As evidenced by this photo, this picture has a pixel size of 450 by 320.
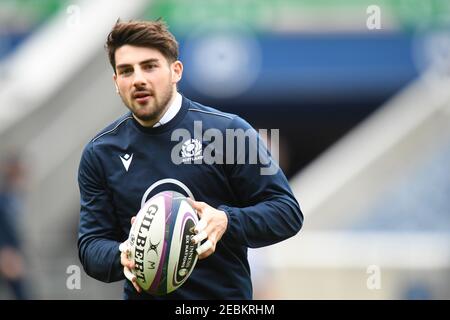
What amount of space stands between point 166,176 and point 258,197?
0.52m

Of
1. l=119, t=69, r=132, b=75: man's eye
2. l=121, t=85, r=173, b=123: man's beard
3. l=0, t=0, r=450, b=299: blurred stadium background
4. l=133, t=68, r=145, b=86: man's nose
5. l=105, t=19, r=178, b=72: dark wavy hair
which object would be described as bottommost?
l=121, t=85, r=173, b=123: man's beard

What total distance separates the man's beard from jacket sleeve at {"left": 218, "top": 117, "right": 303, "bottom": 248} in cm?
39

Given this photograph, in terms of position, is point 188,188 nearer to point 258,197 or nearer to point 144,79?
point 258,197

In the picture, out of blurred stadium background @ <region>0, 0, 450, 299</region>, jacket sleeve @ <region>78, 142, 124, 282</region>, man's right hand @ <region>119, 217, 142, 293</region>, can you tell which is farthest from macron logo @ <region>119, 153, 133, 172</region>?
blurred stadium background @ <region>0, 0, 450, 299</region>

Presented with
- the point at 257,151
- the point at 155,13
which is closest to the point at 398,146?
the point at 155,13

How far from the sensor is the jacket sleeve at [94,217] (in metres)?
5.39

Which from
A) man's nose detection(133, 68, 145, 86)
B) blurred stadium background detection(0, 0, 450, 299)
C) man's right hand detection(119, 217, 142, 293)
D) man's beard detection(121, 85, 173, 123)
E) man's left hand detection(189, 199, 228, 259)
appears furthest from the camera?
blurred stadium background detection(0, 0, 450, 299)

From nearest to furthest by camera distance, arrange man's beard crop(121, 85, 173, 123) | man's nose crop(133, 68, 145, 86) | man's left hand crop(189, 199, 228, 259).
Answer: man's left hand crop(189, 199, 228, 259)
man's nose crop(133, 68, 145, 86)
man's beard crop(121, 85, 173, 123)

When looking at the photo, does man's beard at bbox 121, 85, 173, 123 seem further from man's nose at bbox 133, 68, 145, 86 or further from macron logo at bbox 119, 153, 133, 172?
macron logo at bbox 119, 153, 133, 172

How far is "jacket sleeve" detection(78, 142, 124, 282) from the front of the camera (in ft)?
17.7

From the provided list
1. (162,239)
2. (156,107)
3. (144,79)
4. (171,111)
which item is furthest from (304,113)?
(162,239)

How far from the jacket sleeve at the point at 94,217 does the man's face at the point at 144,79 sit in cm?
42

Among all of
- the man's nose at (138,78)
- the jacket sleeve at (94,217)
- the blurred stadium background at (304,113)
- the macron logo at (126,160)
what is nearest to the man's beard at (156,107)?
the man's nose at (138,78)

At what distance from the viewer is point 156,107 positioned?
17.5ft
